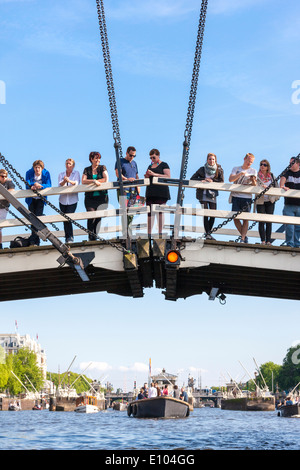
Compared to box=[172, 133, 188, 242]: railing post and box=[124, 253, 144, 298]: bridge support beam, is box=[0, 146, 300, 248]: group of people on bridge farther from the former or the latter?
box=[124, 253, 144, 298]: bridge support beam

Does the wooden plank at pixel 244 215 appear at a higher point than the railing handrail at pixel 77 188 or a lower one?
lower

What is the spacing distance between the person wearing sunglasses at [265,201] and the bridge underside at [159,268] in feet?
2.17

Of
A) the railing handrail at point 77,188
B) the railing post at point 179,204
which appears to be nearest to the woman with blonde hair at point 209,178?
the railing post at point 179,204

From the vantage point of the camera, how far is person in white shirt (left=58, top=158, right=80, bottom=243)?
13395 mm

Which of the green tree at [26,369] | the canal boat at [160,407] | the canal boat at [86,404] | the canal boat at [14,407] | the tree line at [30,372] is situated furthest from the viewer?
the green tree at [26,369]

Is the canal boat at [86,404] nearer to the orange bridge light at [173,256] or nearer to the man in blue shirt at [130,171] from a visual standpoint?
the man in blue shirt at [130,171]

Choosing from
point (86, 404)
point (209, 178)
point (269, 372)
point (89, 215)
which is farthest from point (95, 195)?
point (269, 372)

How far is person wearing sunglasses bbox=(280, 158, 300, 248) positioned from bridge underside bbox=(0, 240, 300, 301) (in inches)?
14.7

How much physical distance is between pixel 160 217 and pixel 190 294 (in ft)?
10.4

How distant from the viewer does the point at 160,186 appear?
→ 13.0 m

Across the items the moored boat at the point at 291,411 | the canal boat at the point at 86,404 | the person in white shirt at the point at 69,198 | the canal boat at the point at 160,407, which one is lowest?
the canal boat at the point at 86,404

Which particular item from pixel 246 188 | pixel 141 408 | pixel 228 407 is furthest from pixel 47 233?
pixel 228 407

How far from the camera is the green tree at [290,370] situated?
5723 inches

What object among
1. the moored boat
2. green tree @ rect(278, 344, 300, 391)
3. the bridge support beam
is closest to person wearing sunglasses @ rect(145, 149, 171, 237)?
the bridge support beam
